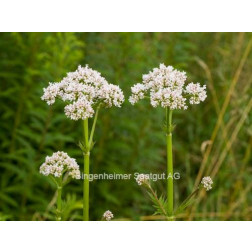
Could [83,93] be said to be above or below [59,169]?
above

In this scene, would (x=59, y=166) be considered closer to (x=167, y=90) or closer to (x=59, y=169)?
(x=59, y=169)

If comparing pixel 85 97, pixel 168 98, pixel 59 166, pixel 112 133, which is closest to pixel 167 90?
pixel 168 98

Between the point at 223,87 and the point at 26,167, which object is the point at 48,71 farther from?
the point at 223,87

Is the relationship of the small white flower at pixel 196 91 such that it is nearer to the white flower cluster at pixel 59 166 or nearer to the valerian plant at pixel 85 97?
the valerian plant at pixel 85 97

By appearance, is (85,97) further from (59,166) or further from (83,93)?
(59,166)

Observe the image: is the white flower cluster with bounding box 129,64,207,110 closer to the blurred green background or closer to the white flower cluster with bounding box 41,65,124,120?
the white flower cluster with bounding box 41,65,124,120

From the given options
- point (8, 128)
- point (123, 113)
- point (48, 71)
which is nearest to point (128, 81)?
point (123, 113)

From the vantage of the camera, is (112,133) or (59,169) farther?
(112,133)
